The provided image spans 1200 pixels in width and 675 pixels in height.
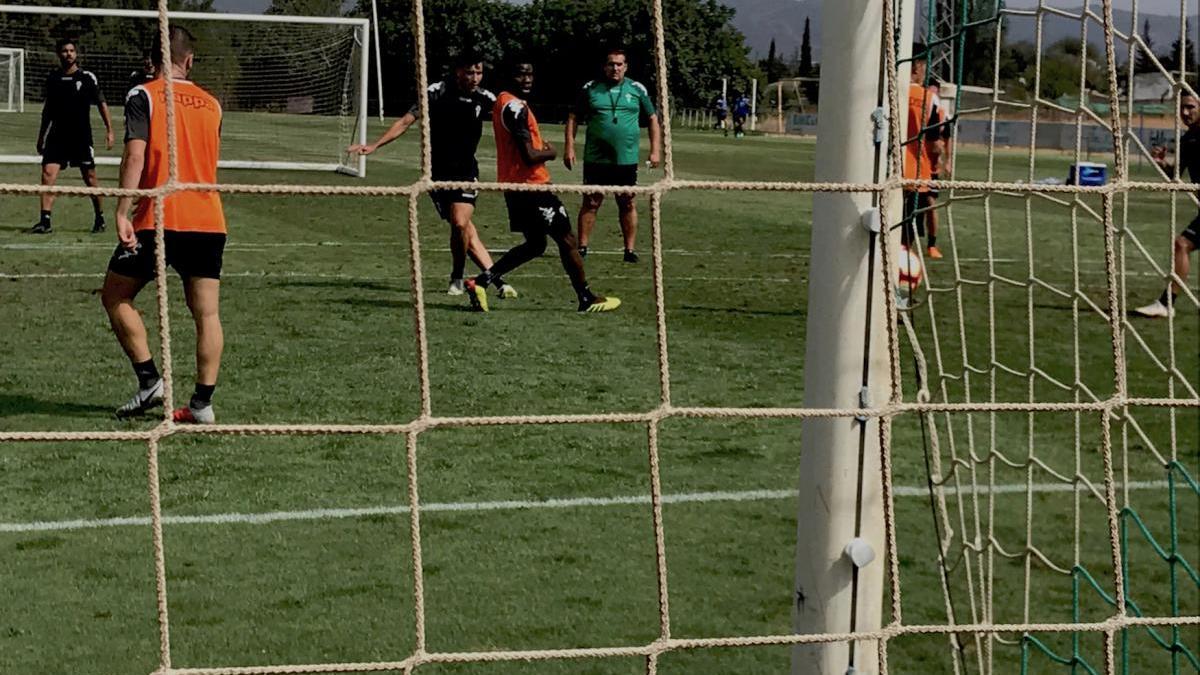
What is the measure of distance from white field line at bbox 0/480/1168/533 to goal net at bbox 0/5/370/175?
11431 millimetres

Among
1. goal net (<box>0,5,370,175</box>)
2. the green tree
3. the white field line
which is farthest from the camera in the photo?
goal net (<box>0,5,370,175</box>)

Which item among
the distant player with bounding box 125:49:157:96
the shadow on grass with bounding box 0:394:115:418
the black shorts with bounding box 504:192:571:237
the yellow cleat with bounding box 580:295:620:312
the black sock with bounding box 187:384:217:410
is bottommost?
the shadow on grass with bounding box 0:394:115:418

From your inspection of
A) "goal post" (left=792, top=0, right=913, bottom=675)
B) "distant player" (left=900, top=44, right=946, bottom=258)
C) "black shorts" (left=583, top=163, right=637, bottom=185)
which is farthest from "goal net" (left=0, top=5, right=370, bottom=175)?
"goal post" (left=792, top=0, right=913, bottom=675)

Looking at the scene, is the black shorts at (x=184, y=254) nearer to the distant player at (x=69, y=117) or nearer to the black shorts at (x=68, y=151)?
the distant player at (x=69, y=117)

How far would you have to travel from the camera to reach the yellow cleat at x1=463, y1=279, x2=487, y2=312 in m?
8.25

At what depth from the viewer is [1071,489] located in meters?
4.94

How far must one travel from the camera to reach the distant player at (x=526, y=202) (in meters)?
8.00

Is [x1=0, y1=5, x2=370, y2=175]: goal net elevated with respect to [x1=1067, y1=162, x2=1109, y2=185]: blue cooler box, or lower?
elevated

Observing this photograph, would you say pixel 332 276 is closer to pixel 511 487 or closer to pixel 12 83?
pixel 511 487

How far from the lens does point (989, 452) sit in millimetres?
4691

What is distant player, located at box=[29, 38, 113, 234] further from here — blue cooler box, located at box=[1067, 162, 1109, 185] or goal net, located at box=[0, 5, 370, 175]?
blue cooler box, located at box=[1067, 162, 1109, 185]

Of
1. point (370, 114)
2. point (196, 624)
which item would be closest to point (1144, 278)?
point (196, 624)

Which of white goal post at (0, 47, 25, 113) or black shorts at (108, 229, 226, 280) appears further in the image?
Answer: white goal post at (0, 47, 25, 113)

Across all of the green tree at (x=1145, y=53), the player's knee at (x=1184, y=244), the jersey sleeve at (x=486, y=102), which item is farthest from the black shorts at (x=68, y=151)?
the green tree at (x=1145, y=53)
